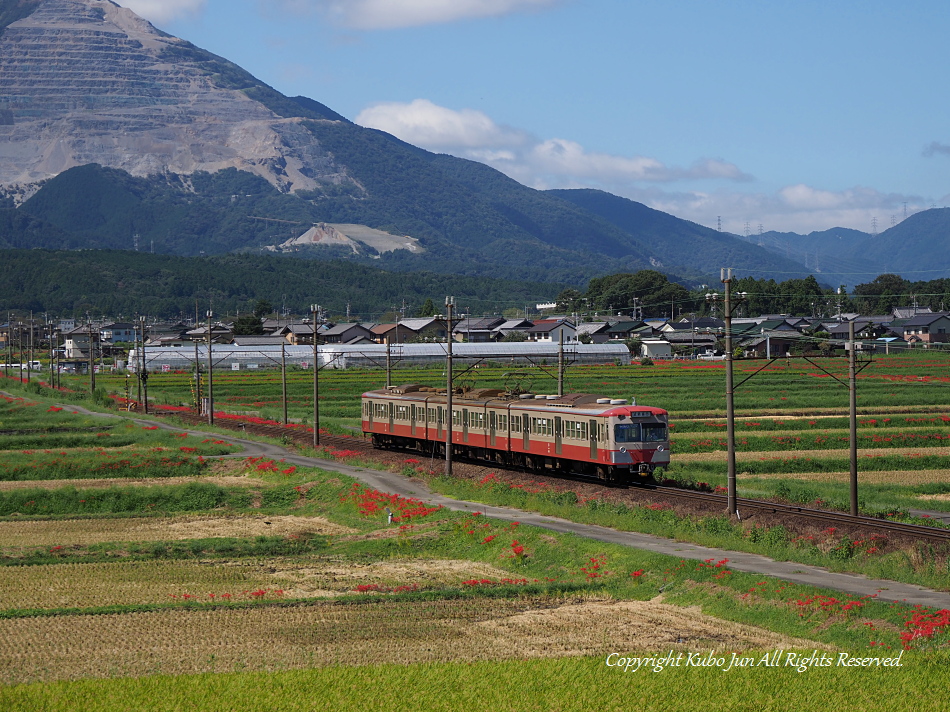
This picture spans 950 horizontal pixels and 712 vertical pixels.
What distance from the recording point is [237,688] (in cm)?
1781

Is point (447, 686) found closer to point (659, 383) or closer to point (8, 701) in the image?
point (8, 701)

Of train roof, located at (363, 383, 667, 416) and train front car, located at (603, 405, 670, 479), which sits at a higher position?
train roof, located at (363, 383, 667, 416)

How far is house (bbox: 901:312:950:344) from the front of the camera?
15625cm

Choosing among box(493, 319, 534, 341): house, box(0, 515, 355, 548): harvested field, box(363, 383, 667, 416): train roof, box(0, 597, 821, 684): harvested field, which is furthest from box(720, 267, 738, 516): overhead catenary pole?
box(493, 319, 534, 341): house

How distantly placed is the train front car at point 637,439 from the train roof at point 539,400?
0.09 meters

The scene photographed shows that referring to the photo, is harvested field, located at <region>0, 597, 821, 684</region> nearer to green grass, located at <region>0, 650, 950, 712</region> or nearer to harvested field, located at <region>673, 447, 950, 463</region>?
green grass, located at <region>0, 650, 950, 712</region>

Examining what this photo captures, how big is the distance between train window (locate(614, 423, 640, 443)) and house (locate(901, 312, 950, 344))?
12721cm

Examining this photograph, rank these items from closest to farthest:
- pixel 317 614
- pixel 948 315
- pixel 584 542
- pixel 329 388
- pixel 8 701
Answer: pixel 8 701, pixel 317 614, pixel 584 542, pixel 329 388, pixel 948 315

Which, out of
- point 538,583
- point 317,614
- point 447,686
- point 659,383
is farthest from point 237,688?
point 659,383

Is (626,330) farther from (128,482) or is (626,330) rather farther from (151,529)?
(151,529)

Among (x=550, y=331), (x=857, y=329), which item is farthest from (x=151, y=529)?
(x=550, y=331)

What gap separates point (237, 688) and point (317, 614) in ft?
20.6

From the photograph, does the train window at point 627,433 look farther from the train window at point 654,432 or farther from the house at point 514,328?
the house at point 514,328

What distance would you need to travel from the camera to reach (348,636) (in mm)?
21875
